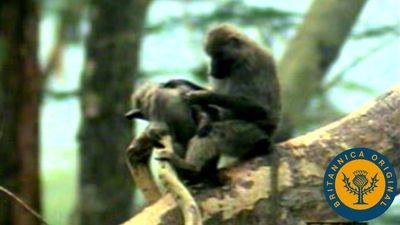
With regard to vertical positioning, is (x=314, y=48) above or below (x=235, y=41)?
below

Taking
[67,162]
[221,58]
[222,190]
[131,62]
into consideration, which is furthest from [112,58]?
[222,190]

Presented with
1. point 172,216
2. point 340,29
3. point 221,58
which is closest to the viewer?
point 172,216

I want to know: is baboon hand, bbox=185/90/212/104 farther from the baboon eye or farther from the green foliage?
the green foliage

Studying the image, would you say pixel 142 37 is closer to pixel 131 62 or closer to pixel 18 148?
pixel 131 62

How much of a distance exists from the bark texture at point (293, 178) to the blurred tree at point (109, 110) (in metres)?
4.93

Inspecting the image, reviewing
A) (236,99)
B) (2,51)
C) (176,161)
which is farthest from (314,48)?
(176,161)

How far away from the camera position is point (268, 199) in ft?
12.2

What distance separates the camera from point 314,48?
8.55 meters

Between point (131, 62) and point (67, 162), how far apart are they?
2905 millimetres

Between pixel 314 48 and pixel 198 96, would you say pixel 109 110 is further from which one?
pixel 198 96

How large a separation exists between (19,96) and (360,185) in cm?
351

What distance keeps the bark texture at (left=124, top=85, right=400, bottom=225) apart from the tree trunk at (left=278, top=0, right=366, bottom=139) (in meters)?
4.23

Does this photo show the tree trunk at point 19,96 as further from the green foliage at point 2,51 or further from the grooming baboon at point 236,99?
the grooming baboon at point 236,99

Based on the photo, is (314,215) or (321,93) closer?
(314,215)
